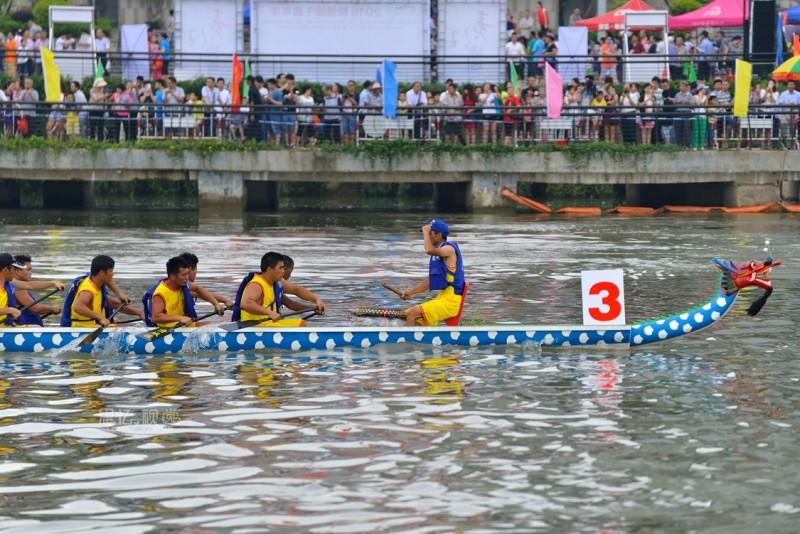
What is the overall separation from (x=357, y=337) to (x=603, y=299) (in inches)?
104

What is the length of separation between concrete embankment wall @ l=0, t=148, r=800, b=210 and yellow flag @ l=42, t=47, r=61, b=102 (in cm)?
124

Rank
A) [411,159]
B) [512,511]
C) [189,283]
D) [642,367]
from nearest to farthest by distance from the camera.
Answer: [512,511] → [642,367] → [189,283] → [411,159]

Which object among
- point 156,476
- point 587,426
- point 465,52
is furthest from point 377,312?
point 465,52

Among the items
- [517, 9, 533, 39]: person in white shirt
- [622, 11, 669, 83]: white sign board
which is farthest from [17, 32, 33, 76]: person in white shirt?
[622, 11, 669, 83]: white sign board

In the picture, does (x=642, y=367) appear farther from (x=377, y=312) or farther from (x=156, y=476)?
(x=156, y=476)

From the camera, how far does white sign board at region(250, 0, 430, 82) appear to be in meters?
37.9

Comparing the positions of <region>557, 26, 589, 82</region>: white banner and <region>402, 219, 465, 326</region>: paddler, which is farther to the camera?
<region>557, 26, 589, 82</region>: white banner

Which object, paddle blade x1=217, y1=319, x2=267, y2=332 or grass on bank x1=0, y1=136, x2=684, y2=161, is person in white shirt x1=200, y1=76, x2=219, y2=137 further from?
paddle blade x1=217, y1=319, x2=267, y2=332

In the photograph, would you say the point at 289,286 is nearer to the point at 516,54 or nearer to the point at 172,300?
the point at 172,300

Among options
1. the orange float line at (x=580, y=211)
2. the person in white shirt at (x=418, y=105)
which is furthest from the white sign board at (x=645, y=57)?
the person in white shirt at (x=418, y=105)

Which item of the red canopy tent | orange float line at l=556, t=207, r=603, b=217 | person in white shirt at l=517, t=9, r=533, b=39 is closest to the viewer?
orange float line at l=556, t=207, r=603, b=217

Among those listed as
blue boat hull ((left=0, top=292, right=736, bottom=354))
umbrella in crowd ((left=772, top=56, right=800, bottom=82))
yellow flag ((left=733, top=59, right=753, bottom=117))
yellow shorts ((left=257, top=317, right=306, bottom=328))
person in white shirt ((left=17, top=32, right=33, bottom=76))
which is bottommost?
blue boat hull ((left=0, top=292, right=736, bottom=354))

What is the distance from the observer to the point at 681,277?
24375mm

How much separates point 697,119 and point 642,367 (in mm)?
19538
